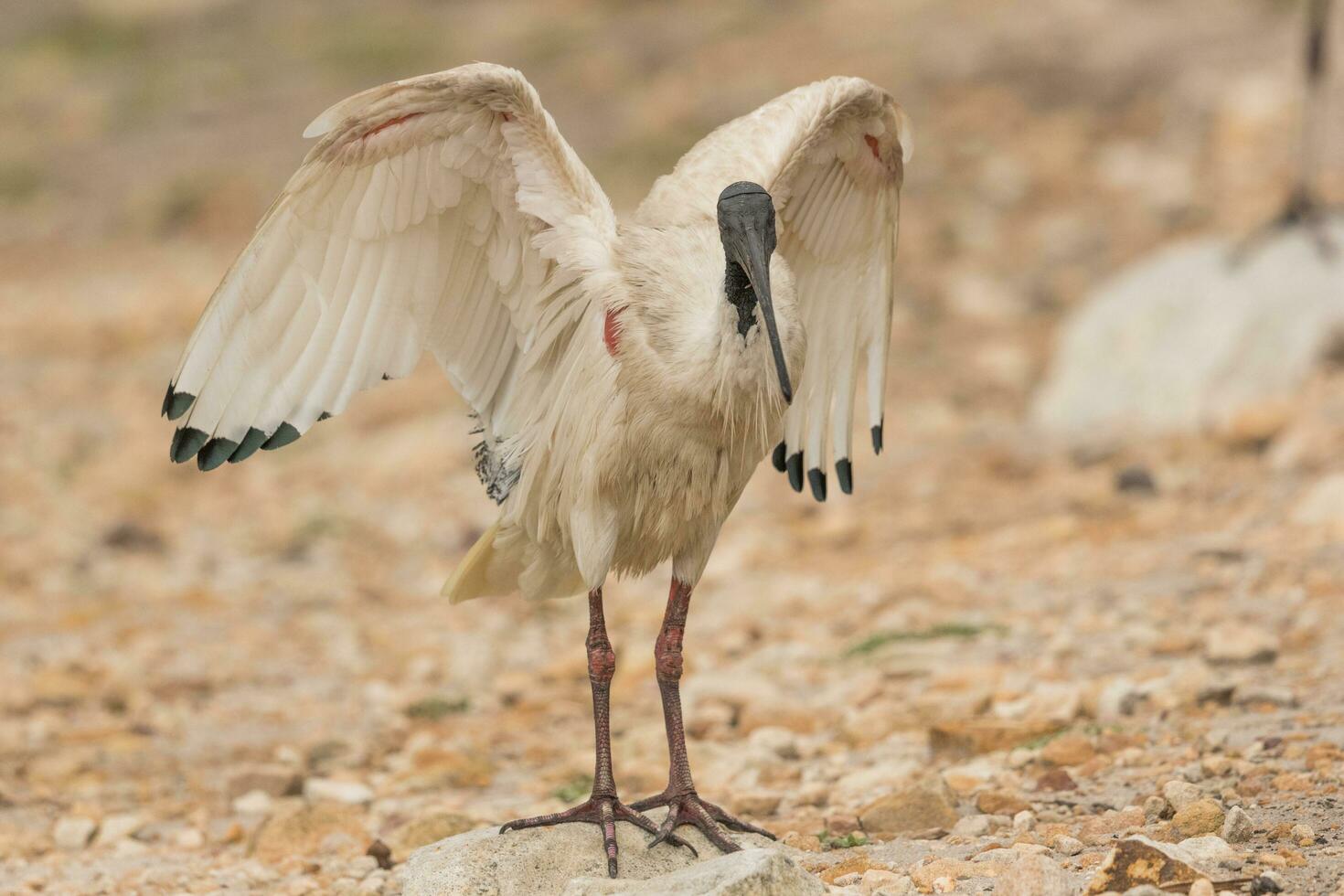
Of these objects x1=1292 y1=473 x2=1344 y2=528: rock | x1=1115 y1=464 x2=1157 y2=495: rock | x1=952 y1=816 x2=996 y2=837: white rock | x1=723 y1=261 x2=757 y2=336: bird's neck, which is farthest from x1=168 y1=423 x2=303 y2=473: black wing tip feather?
x1=1115 y1=464 x2=1157 y2=495: rock

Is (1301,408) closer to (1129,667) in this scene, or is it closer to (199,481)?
(1129,667)

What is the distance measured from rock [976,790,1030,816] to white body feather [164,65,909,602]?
1.29 metres

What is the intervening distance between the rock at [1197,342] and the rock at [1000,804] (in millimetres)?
5838

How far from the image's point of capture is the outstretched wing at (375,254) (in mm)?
5500

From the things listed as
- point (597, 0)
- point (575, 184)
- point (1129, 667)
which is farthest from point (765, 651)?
point (597, 0)

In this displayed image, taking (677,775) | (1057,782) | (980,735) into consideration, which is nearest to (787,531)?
(980,735)

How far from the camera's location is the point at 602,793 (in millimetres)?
5406

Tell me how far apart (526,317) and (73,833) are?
9.22 feet

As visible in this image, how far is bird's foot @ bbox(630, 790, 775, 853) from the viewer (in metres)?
5.40

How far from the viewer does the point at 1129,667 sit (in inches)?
293

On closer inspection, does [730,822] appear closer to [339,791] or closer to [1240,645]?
[339,791]

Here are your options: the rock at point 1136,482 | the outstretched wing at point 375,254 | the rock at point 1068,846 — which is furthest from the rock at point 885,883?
the rock at point 1136,482

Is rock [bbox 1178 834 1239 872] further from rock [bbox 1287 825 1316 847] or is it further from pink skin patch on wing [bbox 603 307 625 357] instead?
pink skin patch on wing [bbox 603 307 625 357]

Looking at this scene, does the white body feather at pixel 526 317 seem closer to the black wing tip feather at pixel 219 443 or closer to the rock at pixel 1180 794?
the black wing tip feather at pixel 219 443
